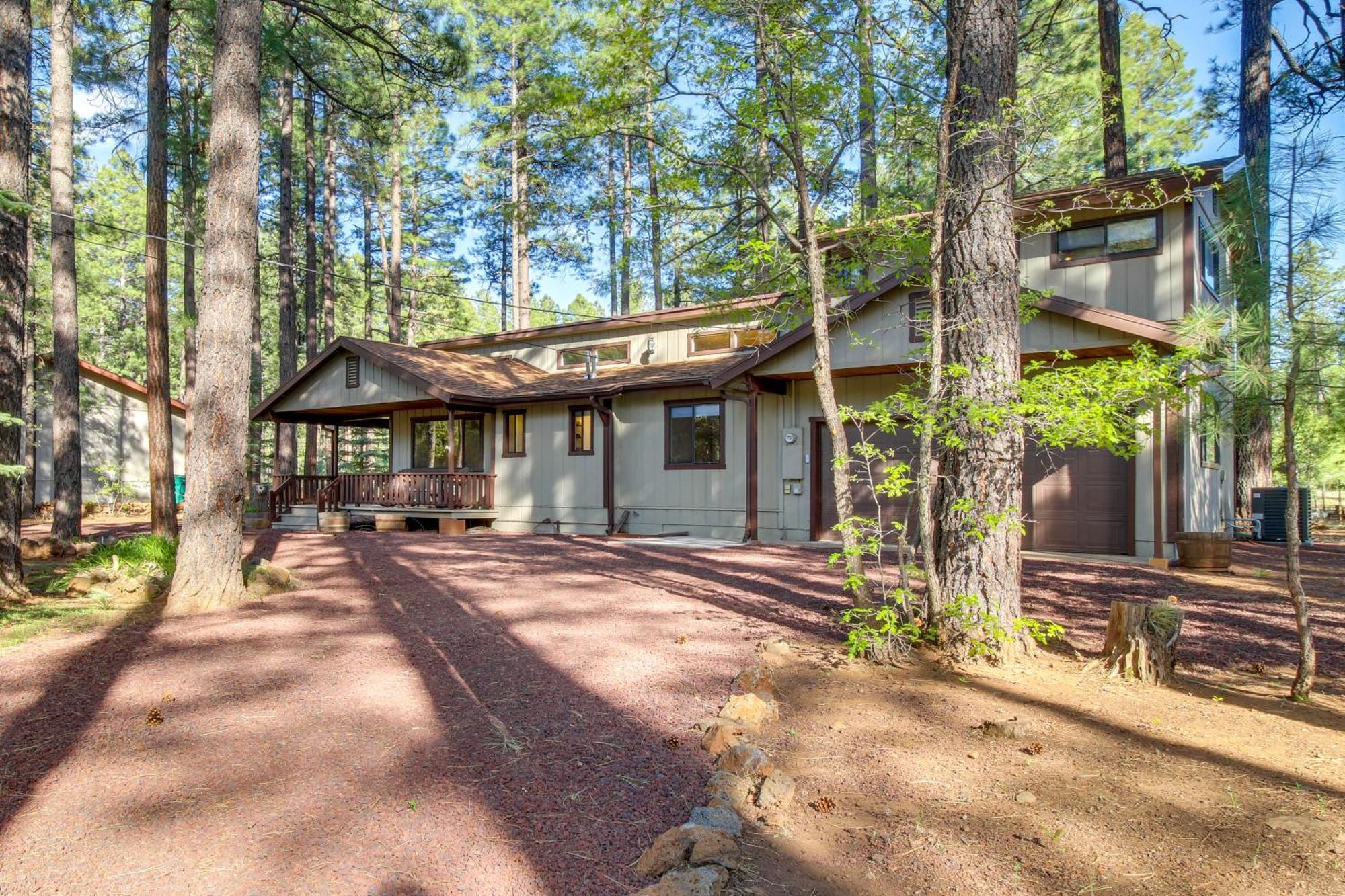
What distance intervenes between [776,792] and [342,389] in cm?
1701

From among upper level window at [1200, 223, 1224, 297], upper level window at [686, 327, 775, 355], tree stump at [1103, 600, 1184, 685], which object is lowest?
tree stump at [1103, 600, 1184, 685]

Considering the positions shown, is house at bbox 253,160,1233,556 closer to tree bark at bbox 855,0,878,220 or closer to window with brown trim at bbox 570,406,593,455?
window with brown trim at bbox 570,406,593,455

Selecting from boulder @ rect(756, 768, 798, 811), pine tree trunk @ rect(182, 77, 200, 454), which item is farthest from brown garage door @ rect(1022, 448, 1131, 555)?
pine tree trunk @ rect(182, 77, 200, 454)

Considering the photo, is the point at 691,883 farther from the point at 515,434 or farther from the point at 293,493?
the point at 293,493

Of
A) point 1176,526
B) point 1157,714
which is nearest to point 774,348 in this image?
point 1176,526

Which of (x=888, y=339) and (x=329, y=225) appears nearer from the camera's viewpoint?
(x=888, y=339)

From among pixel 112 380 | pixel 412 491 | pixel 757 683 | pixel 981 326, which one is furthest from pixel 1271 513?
pixel 112 380

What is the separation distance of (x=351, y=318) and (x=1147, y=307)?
38.5 m

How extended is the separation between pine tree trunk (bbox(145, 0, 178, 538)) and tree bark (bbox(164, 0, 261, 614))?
3873 mm

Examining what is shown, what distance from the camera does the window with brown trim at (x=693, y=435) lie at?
14453mm

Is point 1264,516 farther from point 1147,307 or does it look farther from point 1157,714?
point 1157,714

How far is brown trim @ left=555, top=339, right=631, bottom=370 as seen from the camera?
1719cm

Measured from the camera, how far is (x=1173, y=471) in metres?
10.4

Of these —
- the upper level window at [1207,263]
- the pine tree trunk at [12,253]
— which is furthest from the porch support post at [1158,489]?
the pine tree trunk at [12,253]
